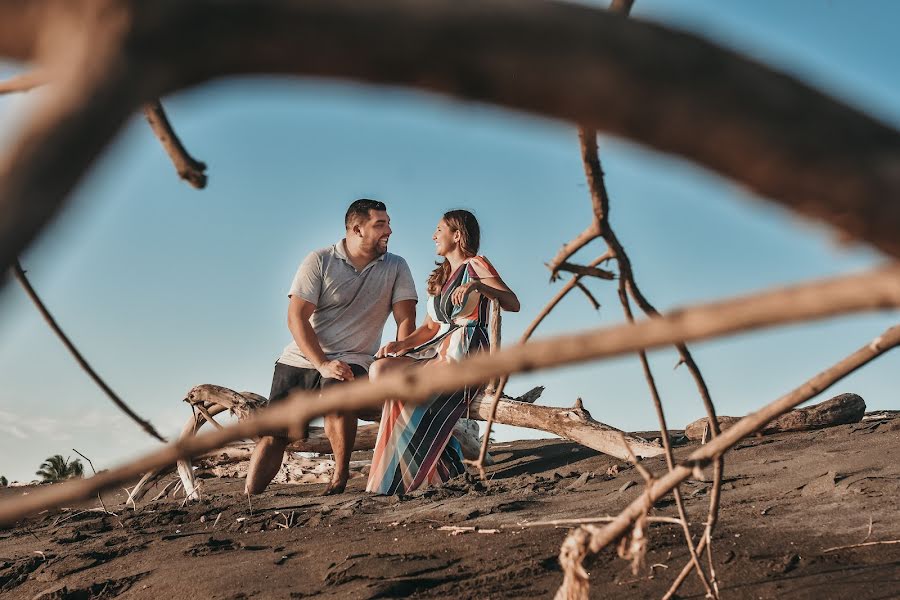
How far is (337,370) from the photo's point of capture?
673 centimetres

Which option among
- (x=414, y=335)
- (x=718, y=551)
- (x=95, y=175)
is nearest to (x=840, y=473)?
(x=718, y=551)

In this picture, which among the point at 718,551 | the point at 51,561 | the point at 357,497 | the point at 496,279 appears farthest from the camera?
the point at 357,497

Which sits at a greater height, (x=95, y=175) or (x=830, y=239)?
→ (x=95, y=175)

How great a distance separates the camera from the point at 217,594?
12.9 ft

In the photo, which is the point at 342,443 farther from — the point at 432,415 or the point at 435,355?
the point at 435,355

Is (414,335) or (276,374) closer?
(414,335)

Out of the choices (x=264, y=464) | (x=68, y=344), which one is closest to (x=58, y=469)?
(x=264, y=464)

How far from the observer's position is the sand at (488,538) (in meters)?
3.49

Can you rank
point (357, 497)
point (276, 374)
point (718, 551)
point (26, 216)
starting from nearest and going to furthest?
point (26, 216), point (718, 551), point (357, 497), point (276, 374)

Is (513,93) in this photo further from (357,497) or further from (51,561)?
(357,497)

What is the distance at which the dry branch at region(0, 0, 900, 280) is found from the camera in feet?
2.48

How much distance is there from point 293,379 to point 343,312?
2.25ft

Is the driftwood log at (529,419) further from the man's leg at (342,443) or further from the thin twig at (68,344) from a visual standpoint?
the thin twig at (68,344)

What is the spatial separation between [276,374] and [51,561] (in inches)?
99.2
